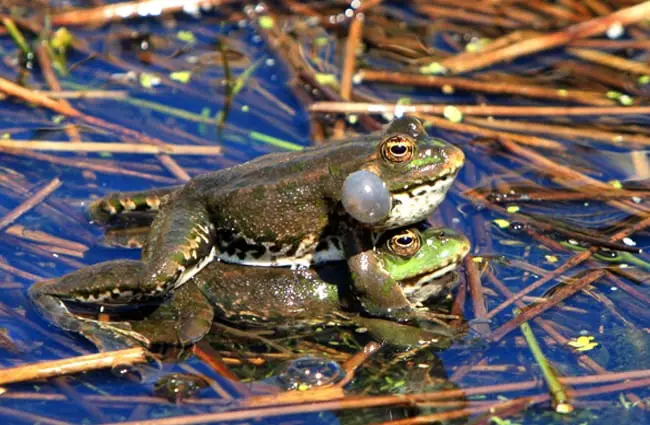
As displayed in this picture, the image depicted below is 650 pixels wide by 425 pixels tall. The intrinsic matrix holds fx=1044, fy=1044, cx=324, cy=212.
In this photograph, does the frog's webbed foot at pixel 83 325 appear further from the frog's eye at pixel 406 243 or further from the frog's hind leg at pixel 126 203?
the frog's eye at pixel 406 243

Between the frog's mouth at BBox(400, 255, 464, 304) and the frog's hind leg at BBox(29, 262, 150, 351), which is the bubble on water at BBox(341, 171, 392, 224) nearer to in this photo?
the frog's mouth at BBox(400, 255, 464, 304)

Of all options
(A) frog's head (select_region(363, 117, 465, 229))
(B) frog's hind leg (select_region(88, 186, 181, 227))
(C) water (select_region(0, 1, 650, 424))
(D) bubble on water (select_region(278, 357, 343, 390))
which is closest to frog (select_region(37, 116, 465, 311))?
(A) frog's head (select_region(363, 117, 465, 229))

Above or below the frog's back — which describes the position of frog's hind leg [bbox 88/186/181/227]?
above

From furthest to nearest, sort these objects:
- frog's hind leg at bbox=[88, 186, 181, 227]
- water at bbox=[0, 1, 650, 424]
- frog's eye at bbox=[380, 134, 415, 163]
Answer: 1. frog's hind leg at bbox=[88, 186, 181, 227]
2. frog's eye at bbox=[380, 134, 415, 163]
3. water at bbox=[0, 1, 650, 424]

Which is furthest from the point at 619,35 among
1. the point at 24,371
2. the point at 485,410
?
the point at 24,371

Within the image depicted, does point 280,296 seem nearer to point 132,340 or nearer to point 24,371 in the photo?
point 132,340

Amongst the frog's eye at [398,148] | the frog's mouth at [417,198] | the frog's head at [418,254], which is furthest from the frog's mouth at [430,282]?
the frog's eye at [398,148]
